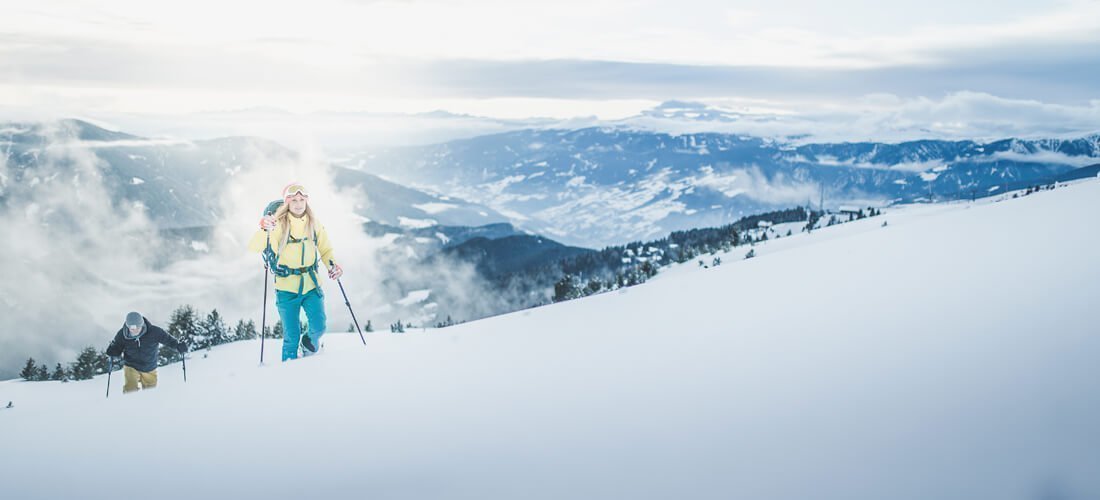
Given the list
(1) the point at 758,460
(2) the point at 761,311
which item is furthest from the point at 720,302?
(1) the point at 758,460

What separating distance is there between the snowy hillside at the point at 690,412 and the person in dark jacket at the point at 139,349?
12.4 ft

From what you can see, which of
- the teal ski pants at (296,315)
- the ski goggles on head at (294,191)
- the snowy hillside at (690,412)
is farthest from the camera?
the teal ski pants at (296,315)

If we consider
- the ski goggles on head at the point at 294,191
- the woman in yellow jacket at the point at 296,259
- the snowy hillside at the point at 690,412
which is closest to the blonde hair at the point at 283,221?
the woman in yellow jacket at the point at 296,259

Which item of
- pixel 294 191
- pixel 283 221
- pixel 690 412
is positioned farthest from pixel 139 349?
pixel 690 412

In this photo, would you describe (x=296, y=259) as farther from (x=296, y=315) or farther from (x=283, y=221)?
(x=296, y=315)

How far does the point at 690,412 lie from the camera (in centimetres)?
527

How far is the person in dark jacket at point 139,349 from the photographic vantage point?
11.2 meters

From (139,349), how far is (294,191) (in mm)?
4192

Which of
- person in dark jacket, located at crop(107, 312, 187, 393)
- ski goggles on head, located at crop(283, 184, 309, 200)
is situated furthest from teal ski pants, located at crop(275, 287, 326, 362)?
person in dark jacket, located at crop(107, 312, 187, 393)

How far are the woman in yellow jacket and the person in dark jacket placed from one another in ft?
7.35

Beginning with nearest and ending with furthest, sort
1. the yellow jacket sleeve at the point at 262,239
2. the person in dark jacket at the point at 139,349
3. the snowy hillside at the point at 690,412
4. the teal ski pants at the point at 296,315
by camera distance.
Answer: the snowy hillside at the point at 690,412
the yellow jacket sleeve at the point at 262,239
the teal ski pants at the point at 296,315
the person in dark jacket at the point at 139,349

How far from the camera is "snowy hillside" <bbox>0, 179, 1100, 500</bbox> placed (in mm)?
4156

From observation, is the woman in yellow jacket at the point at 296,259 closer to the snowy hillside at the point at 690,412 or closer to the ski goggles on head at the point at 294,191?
the ski goggles on head at the point at 294,191

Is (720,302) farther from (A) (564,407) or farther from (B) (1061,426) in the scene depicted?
(B) (1061,426)
